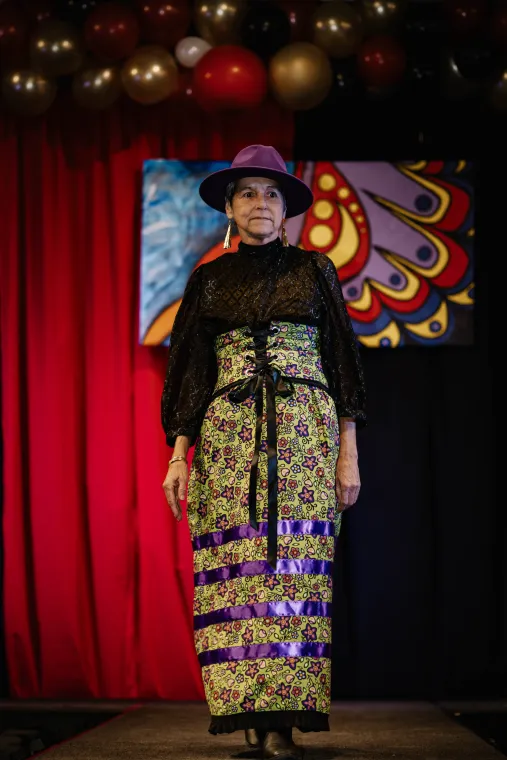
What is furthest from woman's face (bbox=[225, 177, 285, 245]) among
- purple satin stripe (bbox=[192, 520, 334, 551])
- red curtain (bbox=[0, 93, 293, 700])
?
red curtain (bbox=[0, 93, 293, 700])

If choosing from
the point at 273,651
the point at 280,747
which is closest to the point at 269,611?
the point at 273,651

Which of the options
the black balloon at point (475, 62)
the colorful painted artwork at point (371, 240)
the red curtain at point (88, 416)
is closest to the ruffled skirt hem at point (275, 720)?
the red curtain at point (88, 416)

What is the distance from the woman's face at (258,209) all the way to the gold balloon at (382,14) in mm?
1522

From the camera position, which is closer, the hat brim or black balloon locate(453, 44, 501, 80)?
the hat brim

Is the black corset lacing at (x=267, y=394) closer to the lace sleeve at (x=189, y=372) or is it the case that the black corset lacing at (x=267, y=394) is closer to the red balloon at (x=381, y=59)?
the lace sleeve at (x=189, y=372)

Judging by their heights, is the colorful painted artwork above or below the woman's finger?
above

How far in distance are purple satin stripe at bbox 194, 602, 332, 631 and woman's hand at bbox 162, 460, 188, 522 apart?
10.7 inches

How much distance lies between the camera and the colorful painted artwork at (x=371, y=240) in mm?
4199

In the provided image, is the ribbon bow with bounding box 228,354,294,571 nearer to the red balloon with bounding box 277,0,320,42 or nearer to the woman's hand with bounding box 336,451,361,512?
the woman's hand with bounding box 336,451,361,512

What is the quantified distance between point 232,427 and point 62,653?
2052 mm

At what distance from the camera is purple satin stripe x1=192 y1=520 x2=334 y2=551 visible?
2.52m

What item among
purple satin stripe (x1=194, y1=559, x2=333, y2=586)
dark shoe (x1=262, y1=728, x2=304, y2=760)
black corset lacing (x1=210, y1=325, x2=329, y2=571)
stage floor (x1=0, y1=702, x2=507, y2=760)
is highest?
black corset lacing (x1=210, y1=325, x2=329, y2=571)

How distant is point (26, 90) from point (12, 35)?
0.22 m

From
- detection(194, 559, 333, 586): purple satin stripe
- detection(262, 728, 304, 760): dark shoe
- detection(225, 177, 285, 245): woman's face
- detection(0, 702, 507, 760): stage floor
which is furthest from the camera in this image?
detection(225, 177, 285, 245): woman's face
